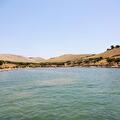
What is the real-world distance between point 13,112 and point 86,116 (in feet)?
31.1

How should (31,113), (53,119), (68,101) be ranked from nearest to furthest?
1. (53,119)
2. (31,113)
3. (68,101)

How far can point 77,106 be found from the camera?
120 ft

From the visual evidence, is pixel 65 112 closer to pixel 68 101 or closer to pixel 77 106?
pixel 77 106

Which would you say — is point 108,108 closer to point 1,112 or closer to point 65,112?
point 65,112

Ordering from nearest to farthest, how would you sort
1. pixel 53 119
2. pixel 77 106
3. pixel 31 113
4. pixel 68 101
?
pixel 53 119
pixel 31 113
pixel 77 106
pixel 68 101

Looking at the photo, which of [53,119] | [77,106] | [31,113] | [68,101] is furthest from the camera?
[68,101]

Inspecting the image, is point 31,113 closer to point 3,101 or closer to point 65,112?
point 65,112

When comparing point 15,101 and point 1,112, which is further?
point 15,101

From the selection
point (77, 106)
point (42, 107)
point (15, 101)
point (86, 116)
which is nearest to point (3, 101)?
point (15, 101)

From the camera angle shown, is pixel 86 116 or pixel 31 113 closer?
pixel 86 116

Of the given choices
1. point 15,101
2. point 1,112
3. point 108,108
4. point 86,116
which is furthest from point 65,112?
point 15,101

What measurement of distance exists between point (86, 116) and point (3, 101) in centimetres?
1719

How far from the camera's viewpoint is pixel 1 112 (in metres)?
33.4

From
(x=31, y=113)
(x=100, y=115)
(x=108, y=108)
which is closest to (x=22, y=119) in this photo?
(x=31, y=113)
